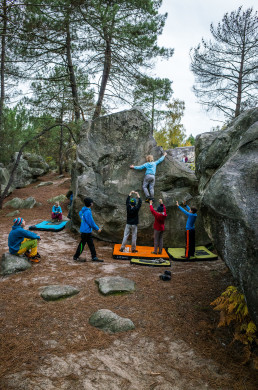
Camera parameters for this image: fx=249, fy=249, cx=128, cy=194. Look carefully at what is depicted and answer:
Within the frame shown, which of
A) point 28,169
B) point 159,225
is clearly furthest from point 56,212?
point 28,169

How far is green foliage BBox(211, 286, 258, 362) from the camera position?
3615 millimetres

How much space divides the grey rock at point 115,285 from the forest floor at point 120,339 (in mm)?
137

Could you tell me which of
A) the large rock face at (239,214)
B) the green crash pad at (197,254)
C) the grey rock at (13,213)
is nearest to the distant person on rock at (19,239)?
the green crash pad at (197,254)

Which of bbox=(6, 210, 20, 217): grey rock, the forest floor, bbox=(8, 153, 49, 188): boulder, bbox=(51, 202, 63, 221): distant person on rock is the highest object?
bbox=(8, 153, 49, 188): boulder

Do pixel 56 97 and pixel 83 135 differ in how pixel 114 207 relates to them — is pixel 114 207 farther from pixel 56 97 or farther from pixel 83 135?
pixel 56 97

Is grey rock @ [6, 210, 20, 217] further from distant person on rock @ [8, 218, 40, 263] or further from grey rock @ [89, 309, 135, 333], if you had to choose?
grey rock @ [89, 309, 135, 333]

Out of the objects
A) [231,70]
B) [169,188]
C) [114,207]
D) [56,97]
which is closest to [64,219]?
[114,207]

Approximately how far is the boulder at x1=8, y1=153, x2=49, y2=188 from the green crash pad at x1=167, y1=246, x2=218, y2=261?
17391mm

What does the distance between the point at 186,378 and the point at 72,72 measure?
51.2 feet

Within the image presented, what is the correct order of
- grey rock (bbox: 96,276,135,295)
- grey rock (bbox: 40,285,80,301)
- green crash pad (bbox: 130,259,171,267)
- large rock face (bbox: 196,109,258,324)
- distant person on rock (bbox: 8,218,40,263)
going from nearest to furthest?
1. large rock face (bbox: 196,109,258,324)
2. grey rock (bbox: 40,285,80,301)
3. grey rock (bbox: 96,276,135,295)
4. distant person on rock (bbox: 8,218,40,263)
5. green crash pad (bbox: 130,259,171,267)

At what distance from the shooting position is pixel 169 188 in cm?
995

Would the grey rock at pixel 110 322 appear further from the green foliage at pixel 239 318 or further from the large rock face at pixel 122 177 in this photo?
the large rock face at pixel 122 177

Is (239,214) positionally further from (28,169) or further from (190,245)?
(28,169)

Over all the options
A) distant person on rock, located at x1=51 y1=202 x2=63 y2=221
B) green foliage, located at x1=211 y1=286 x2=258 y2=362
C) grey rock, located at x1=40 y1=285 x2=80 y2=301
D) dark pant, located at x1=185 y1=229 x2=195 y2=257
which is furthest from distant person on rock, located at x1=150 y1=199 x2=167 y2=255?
distant person on rock, located at x1=51 y1=202 x2=63 y2=221
